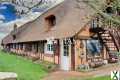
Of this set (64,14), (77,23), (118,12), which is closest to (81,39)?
(77,23)

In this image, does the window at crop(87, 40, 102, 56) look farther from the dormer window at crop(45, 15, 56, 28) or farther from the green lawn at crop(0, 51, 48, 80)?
the dormer window at crop(45, 15, 56, 28)

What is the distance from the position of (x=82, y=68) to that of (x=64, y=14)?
6.65m

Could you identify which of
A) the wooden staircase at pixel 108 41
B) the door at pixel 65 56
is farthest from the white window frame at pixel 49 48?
the wooden staircase at pixel 108 41

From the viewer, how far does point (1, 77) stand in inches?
580

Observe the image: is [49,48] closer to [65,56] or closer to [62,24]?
[62,24]

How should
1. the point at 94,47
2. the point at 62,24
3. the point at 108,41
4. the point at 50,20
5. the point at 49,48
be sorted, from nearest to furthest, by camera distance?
the point at 94,47 < the point at 108,41 < the point at 62,24 < the point at 49,48 < the point at 50,20

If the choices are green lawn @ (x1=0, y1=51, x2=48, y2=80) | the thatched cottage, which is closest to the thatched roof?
the thatched cottage

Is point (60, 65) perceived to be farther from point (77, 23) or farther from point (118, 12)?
point (118, 12)

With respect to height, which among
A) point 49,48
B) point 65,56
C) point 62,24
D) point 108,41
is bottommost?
point 65,56

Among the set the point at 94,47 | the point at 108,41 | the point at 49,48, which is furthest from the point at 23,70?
the point at 49,48

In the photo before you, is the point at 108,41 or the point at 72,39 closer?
the point at 72,39

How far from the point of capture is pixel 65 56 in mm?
31797

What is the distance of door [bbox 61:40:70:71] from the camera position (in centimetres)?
3134

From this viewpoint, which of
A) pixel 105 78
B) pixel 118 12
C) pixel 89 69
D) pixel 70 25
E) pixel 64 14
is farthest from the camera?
pixel 64 14
